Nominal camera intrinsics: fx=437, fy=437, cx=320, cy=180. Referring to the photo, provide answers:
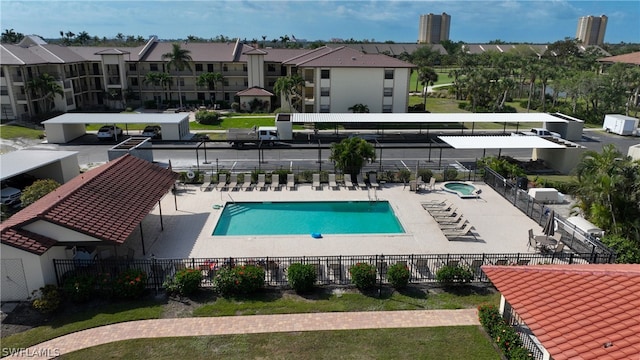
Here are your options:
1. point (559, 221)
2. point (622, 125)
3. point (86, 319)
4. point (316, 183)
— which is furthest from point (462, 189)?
point (622, 125)

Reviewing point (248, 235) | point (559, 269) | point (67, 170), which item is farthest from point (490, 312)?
point (67, 170)

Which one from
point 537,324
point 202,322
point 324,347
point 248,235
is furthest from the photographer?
point 248,235

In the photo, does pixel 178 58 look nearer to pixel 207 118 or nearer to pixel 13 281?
pixel 207 118

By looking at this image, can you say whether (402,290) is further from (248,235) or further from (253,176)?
(253,176)

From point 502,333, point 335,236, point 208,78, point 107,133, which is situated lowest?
point 335,236

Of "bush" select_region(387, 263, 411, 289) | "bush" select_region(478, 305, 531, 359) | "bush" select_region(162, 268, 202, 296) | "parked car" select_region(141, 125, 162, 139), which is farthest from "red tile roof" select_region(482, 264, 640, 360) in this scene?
"parked car" select_region(141, 125, 162, 139)

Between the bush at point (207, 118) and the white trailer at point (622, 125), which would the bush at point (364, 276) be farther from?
the white trailer at point (622, 125)
